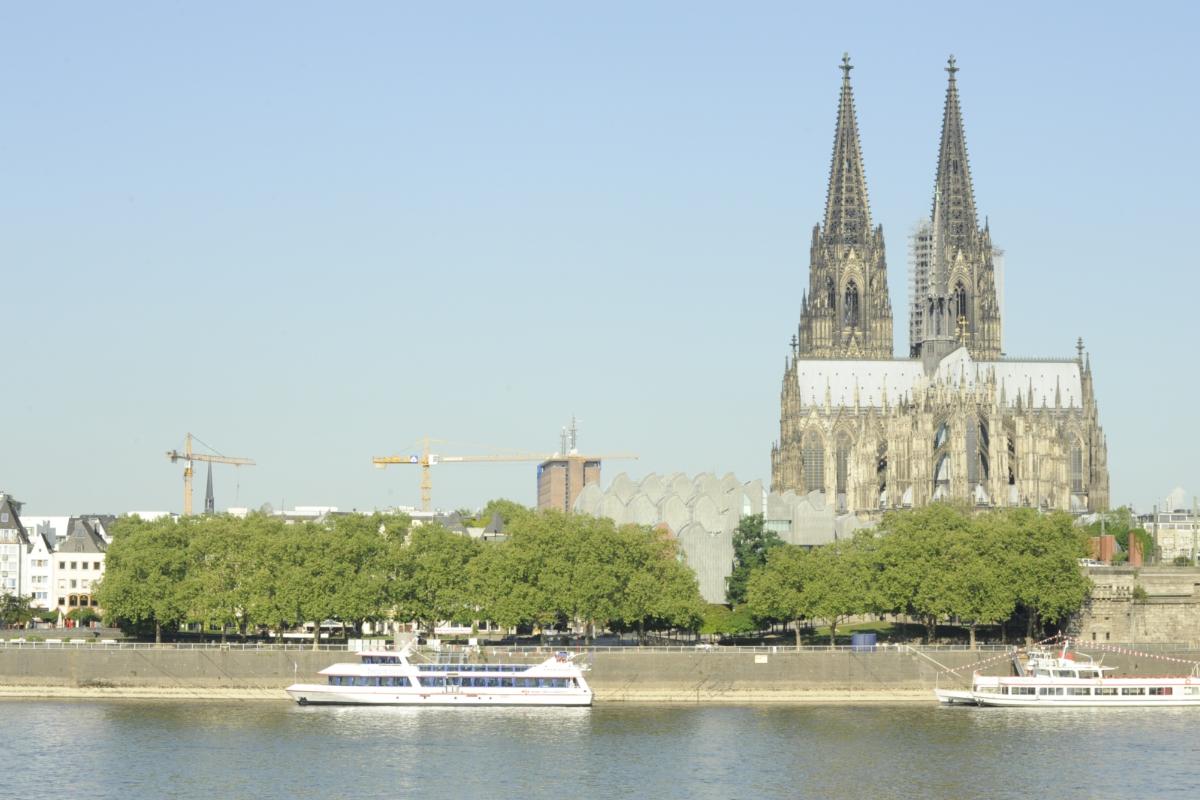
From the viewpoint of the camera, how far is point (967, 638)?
144 m

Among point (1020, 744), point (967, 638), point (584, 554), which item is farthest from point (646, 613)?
point (1020, 744)

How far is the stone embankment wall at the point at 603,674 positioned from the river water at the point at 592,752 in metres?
3.27

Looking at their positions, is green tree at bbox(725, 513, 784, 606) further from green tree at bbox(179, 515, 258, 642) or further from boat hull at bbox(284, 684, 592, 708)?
green tree at bbox(179, 515, 258, 642)

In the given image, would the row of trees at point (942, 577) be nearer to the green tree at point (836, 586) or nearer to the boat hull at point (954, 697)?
the green tree at point (836, 586)

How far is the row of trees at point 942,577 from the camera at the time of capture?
137625 millimetres

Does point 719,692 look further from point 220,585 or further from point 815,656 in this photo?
point 220,585

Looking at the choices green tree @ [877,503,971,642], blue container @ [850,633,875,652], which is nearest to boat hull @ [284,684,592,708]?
blue container @ [850,633,875,652]

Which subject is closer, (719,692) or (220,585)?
(719,692)

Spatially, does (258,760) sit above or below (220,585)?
below

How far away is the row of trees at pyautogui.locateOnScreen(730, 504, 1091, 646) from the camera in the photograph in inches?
5418

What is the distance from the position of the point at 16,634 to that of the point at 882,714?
180 feet

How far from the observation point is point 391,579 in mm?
140125

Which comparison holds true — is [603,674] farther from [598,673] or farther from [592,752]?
[592,752]

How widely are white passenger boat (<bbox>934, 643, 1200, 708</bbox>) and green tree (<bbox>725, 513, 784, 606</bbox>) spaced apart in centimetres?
2817
